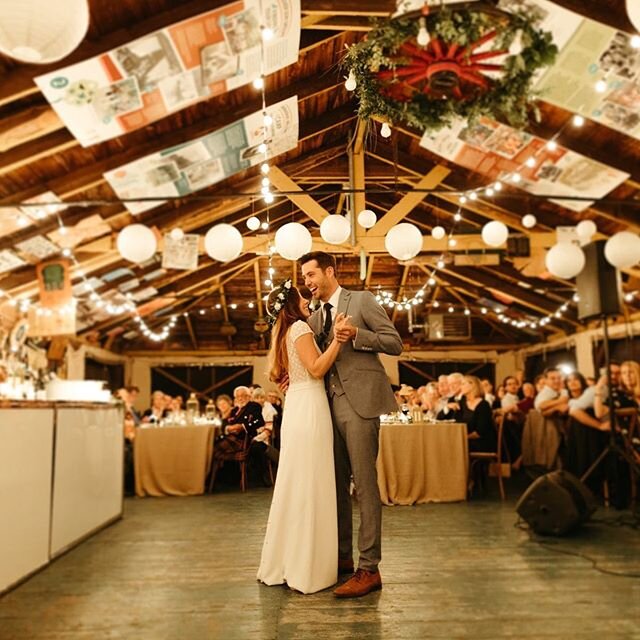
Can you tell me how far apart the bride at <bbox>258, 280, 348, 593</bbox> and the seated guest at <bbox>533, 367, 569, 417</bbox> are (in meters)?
4.00

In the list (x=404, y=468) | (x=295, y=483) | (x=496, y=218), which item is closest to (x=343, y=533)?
(x=295, y=483)

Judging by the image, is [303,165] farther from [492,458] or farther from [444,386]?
[492,458]

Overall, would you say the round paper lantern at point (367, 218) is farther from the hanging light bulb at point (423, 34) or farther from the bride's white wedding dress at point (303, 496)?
the hanging light bulb at point (423, 34)

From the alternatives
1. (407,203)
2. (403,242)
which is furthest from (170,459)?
(407,203)

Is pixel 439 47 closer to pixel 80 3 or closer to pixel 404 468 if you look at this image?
pixel 80 3

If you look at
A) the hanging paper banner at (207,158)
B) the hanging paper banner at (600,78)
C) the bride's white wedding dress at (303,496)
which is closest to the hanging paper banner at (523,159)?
the hanging paper banner at (600,78)

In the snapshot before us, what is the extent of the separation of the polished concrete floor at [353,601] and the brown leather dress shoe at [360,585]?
A: 4 centimetres

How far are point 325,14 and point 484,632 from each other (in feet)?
12.7

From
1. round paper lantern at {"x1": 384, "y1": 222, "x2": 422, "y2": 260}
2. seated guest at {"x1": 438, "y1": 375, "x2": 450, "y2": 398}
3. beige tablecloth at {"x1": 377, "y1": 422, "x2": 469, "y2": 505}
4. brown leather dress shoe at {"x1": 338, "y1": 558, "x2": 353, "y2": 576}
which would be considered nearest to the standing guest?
seated guest at {"x1": 438, "y1": 375, "x2": 450, "y2": 398}

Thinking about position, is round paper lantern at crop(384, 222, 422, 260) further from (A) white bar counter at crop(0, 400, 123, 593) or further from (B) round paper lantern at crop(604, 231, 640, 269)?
(A) white bar counter at crop(0, 400, 123, 593)

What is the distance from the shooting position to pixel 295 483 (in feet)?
8.89

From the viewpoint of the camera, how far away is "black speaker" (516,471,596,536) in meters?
3.79

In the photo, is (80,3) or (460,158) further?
(460,158)

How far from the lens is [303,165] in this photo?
18.2 ft
